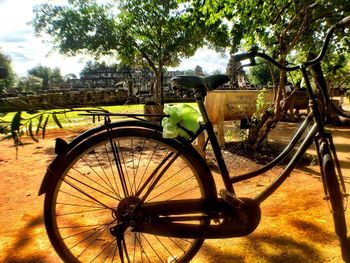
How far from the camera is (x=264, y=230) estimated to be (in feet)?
9.73

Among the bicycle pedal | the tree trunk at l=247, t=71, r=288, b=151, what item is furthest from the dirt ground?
the tree trunk at l=247, t=71, r=288, b=151

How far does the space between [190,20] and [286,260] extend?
4535mm

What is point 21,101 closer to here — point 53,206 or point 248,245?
point 53,206

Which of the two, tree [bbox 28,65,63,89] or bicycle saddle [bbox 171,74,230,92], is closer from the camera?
bicycle saddle [bbox 171,74,230,92]

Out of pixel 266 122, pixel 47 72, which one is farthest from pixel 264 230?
pixel 47 72

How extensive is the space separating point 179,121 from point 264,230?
1.68 metres

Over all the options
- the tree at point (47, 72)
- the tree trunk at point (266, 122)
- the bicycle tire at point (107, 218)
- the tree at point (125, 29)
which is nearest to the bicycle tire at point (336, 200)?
the bicycle tire at point (107, 218)

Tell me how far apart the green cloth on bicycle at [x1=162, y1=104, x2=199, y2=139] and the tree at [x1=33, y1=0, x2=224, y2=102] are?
619 inches

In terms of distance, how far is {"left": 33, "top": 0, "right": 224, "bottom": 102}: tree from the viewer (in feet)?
55.8

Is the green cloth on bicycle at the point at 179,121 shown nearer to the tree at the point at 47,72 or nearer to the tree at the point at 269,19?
the tree at the point at 269,19

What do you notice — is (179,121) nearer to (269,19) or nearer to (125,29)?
(269,19)

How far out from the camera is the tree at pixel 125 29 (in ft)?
55.8

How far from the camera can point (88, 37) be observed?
1906 cm

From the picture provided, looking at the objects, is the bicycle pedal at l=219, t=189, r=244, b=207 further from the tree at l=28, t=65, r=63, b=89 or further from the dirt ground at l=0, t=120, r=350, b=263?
the tree at l=28, t=65, r=63, b=89
